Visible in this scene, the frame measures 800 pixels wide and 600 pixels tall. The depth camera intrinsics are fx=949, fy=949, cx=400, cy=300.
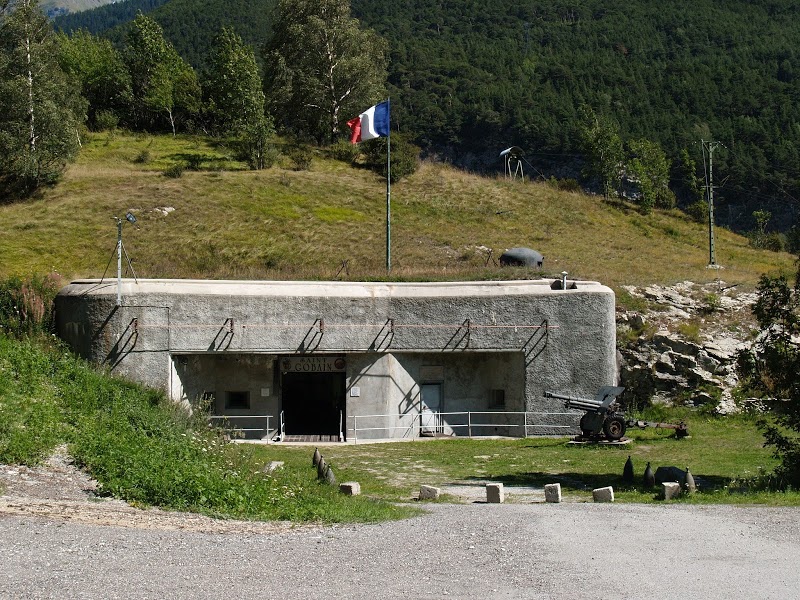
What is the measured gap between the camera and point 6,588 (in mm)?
10070

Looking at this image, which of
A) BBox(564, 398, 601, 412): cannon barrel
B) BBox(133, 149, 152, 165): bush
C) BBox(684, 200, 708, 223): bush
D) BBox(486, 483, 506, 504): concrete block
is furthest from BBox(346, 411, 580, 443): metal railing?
BBox(684, 200, 708, 223): bush

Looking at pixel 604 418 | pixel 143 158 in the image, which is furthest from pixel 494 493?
pixel 143 158

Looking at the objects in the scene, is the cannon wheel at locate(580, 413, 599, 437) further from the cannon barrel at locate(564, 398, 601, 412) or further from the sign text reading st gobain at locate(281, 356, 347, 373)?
the sign text reading st gobain at locate(281, 356, 347, 373)

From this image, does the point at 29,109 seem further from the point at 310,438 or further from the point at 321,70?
the point at 310,438

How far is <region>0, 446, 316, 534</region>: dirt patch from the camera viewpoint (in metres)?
13.9

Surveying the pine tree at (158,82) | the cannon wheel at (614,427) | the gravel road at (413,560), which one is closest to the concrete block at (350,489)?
the gravel road at (413,560)

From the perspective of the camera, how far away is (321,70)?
7175cm

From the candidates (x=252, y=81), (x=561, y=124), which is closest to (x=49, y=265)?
(x=252, y=81)

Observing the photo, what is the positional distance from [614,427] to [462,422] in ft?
20.4

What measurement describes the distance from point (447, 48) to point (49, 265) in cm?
12206

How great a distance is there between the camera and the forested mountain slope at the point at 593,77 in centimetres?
11844

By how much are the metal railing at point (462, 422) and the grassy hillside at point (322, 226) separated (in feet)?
22.0

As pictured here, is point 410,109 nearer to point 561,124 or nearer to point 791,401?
point 561,124

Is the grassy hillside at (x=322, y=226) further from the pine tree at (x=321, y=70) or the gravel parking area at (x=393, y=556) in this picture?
the gravel parking area at (x=393, y=556)
